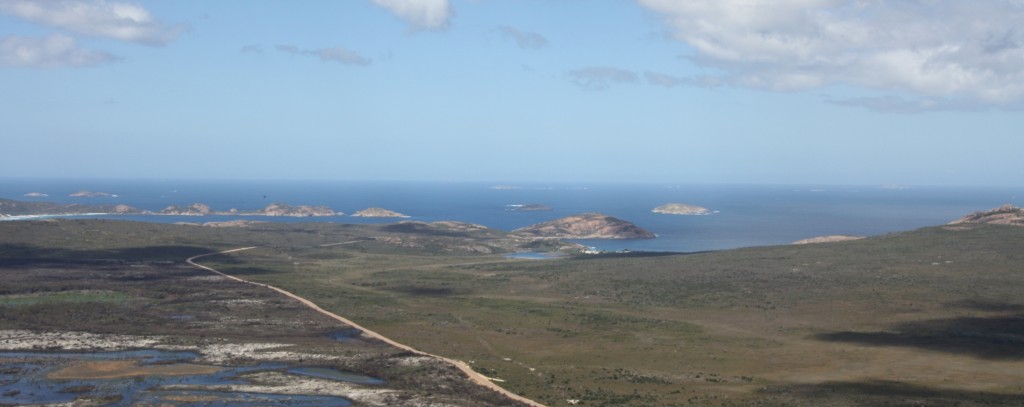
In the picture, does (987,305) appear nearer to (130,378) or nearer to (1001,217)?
(1001,217)

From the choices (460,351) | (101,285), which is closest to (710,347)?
(460,351)

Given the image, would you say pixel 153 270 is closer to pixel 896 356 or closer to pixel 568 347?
pixel 568 347

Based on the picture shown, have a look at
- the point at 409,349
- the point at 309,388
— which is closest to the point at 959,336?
the point at 409,349

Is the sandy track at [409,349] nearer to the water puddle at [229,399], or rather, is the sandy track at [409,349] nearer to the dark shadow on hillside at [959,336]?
the water puddle at [229,399]

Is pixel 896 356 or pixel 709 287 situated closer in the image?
pixel 896 356

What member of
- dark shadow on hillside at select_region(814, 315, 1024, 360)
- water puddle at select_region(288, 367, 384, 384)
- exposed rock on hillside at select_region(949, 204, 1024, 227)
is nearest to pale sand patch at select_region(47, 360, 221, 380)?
water puddle at select_region(288, 367, 384, 384)

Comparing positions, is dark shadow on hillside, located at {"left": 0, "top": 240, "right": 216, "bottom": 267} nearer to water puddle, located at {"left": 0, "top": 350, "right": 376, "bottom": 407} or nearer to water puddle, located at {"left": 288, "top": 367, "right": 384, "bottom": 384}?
water puddle, located at {"left": 0, "top": 350, "right": 376, "bottom": 407}
